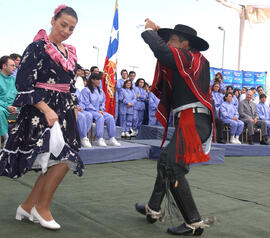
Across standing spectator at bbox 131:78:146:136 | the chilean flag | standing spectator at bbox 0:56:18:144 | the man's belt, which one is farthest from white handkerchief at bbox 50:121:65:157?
standing spectator at bbox 131:78:146:136

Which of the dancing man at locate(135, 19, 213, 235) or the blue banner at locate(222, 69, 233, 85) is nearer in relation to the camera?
the dancing man at locate(135, 19, 213, 235)

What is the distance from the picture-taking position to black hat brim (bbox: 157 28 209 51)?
A: 2.25 m

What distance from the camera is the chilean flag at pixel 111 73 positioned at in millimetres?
7952

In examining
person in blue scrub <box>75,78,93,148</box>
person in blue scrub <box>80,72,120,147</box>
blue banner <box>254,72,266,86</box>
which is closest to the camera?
person in blue scrub <box>75,78,93,148</box>

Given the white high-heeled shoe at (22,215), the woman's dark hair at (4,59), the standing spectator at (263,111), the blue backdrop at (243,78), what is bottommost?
the white high-heeled shoe at (22,215)

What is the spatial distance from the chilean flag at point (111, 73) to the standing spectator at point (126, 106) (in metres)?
0.74

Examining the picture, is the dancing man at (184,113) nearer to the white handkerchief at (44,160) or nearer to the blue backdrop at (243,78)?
the white handkerchief at (44,160)

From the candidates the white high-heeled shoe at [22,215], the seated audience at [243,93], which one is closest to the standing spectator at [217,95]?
the seated audience at [243,93]

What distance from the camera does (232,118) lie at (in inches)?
316

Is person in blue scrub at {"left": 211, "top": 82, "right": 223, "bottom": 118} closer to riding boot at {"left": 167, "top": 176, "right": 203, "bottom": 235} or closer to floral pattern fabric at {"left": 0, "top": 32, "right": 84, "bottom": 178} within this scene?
riding boot at {"left": 167, "top": 176, "right": 203, "bottom": 235}

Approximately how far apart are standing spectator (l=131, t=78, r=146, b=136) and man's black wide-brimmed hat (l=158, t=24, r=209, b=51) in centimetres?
690

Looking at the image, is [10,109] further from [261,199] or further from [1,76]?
[261,199]

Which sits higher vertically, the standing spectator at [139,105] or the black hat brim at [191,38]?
the black hat brim at [191,38]

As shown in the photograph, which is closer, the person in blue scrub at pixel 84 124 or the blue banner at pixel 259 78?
the person in blue scrub at pixel 84 124
